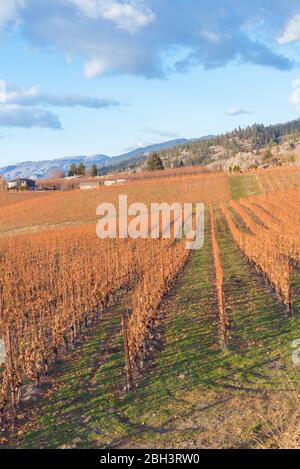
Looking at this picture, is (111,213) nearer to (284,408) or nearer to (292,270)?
(292,270)

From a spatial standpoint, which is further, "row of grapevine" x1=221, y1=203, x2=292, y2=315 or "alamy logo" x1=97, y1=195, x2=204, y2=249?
"alamy logo" x1=97, y1=195, x2=204, y2=249

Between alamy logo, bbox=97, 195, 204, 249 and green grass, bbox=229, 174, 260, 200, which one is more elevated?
green grass, bbox=229, 174, 260, 200

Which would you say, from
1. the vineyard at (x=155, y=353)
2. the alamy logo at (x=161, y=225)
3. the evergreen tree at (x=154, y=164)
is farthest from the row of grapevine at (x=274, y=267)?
the evergreen tree at (x=154, y=164)

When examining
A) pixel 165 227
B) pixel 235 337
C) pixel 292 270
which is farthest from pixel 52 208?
pixel 235 337

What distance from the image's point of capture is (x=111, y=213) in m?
44.8

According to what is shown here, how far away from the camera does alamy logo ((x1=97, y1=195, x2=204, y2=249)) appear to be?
85.9 ft

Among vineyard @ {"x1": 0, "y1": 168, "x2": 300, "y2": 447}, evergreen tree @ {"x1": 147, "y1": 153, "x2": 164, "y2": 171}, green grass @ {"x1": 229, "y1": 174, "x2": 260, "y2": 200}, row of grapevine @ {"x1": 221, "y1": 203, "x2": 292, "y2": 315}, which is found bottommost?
vineyard @ {"x1": 0, "y1": 168, "x2": 300, "y2": 447}

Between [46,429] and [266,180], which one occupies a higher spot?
[266,180]

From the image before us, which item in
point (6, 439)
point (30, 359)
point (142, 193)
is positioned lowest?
point (6, 439)

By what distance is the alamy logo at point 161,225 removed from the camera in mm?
26172

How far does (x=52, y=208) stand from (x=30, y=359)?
44981 millimetres

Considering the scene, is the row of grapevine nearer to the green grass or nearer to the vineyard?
the vineyard

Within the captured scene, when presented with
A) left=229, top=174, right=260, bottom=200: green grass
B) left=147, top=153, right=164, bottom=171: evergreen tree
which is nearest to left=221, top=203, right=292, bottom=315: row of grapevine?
left=229, top=174, right=260, bottom=200: green grass
